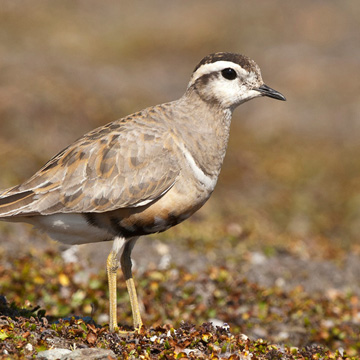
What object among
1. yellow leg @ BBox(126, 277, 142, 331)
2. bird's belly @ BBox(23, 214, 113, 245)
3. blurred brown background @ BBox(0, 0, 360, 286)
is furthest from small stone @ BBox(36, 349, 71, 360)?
blurred brown background @ BBox(0, 0, 360, 286)

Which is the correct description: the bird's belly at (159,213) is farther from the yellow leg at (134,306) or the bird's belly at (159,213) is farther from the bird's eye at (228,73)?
the bird's eye at (228,73)

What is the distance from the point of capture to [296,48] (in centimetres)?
3659

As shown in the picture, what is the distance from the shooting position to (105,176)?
776 centimetres

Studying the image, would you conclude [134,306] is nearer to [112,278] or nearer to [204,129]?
[112,278]

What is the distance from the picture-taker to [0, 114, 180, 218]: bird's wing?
24.8 ft

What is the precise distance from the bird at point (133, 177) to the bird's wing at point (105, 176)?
0.5 inches

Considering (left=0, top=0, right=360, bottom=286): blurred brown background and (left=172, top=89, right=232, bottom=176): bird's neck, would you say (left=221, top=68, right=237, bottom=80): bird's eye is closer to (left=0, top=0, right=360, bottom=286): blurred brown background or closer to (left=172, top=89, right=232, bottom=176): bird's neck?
(left=172, top=89, right=232, bottom=176): bird's neck

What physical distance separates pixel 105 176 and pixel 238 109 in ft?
66.9

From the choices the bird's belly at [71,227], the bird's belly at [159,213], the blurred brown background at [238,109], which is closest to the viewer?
the bird's belly at [159,213]

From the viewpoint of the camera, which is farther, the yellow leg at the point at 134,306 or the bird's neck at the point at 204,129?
the yellow leg at the point at 134,306

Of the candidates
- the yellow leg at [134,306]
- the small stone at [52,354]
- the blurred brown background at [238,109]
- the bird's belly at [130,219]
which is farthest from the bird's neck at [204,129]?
the blurred brown background at [238,109]

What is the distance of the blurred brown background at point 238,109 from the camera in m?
15.9

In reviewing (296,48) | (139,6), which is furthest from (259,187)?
(139,6)

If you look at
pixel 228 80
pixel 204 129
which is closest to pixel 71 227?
pixel 204 129
